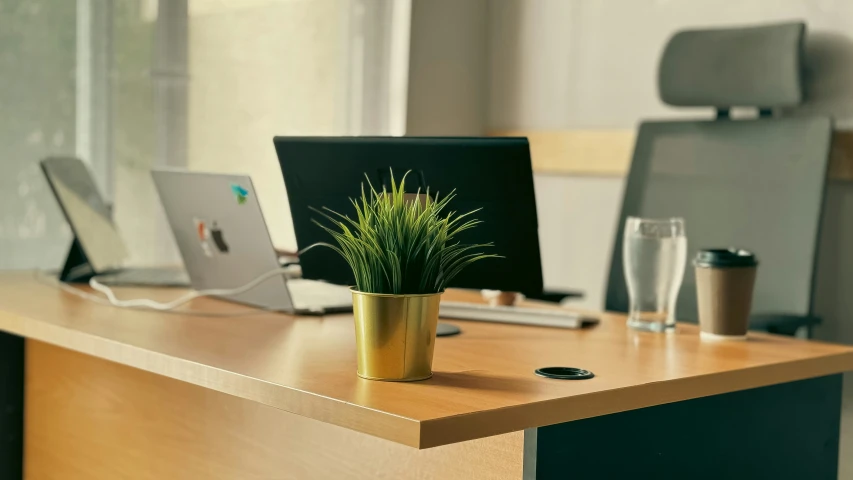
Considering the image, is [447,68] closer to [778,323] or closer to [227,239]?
[778,323]

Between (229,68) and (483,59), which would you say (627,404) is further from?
(483,59)

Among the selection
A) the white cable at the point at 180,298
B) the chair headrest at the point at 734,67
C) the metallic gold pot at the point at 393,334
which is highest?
the chair headrest at the point at 734,67

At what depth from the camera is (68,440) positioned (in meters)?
1.82

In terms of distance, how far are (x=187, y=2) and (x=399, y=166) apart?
145 cm

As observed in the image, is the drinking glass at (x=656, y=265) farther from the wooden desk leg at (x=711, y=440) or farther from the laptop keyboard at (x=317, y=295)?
the laptop keyboard at (x=317, y=295)

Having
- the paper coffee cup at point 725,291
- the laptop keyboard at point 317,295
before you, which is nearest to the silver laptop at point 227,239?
the laptop keyboard at point 317,295

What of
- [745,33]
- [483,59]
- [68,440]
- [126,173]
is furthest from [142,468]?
[483,59]

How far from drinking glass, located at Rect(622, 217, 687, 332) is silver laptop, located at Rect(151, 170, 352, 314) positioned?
0.48 m

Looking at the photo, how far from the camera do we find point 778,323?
2.00 metres

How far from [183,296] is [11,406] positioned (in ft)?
1.39

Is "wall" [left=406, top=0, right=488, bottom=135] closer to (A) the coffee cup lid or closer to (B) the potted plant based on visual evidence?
(A) the coffee cup lid

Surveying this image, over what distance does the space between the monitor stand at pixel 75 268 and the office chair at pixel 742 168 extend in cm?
118

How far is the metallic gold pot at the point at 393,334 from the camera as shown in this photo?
43.6 inches

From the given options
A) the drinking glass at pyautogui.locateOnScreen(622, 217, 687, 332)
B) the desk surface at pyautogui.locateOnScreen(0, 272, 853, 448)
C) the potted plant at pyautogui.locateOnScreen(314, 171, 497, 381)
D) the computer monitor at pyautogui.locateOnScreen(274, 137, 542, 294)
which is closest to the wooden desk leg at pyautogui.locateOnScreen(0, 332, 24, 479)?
the desk surface at pyautogui.locateOnScreen(0, 272, 853, 448)
